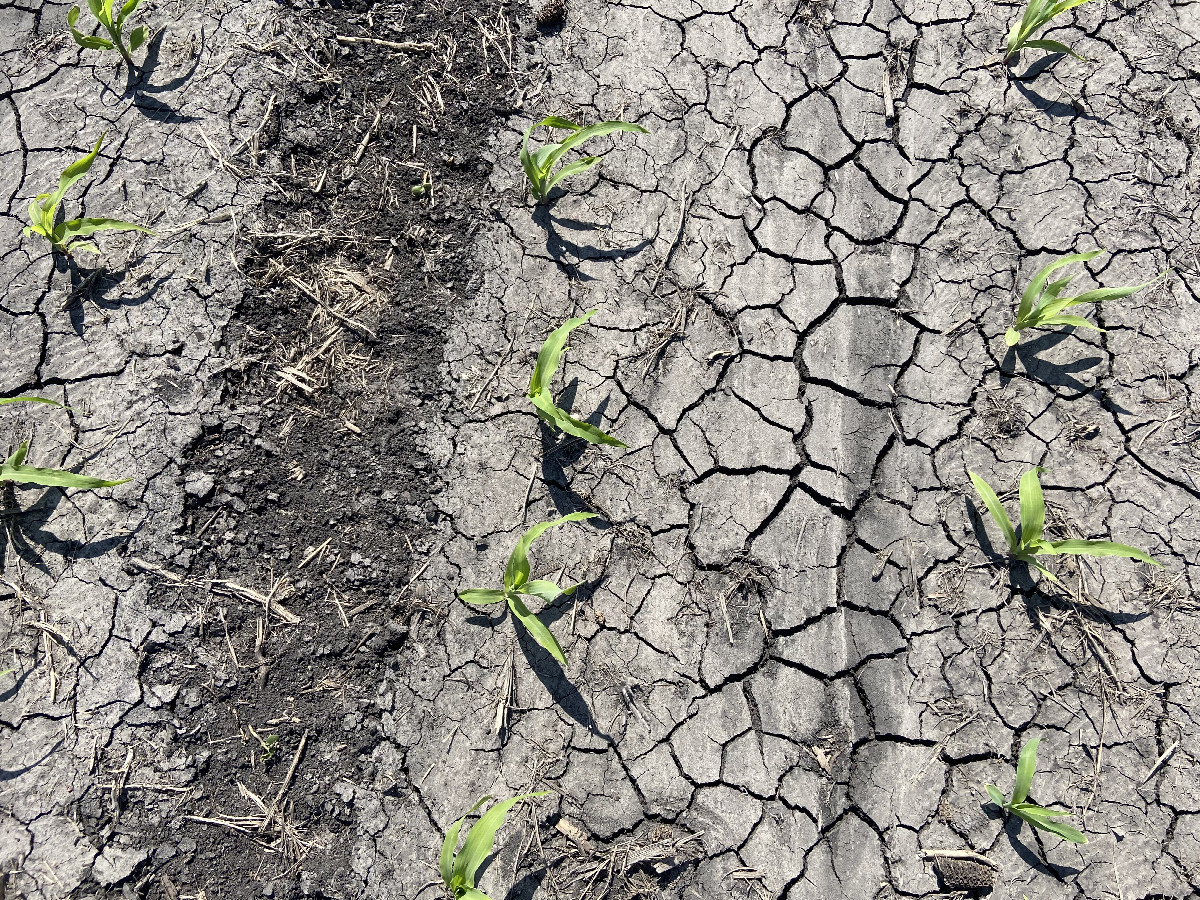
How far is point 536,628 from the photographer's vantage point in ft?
8.25

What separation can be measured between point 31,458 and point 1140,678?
3939 millimetres

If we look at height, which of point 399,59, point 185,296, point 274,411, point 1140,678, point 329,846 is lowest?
point 329,846

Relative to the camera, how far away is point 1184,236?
3.00m

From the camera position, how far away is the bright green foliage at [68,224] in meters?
2.76

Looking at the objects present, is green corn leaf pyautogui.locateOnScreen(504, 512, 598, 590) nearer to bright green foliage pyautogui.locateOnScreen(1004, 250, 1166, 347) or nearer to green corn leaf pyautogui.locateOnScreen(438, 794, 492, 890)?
green corn leaf pyautogui.locateOnScreen(438, 794, 492, 890)

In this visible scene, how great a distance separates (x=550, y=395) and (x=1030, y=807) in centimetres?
206

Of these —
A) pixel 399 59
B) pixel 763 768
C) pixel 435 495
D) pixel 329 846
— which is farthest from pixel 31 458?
pixel 763 768

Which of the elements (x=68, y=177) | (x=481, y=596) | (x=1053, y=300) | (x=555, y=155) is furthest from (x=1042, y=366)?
(x=68, y=177)

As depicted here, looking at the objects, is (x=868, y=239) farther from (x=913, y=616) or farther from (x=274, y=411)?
(x=274, y=411)

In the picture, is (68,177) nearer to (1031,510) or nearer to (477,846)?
(477,846)

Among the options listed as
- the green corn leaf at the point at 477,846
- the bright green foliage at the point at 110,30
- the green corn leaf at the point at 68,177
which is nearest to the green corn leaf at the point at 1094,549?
the green corn leaf at the point at 477,846

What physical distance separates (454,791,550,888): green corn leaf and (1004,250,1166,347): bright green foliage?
8.07 feet

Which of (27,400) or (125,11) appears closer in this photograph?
(27,400)

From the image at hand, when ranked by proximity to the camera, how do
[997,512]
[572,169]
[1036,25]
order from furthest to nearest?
[1036,25] → [572,169] → [997,512]
